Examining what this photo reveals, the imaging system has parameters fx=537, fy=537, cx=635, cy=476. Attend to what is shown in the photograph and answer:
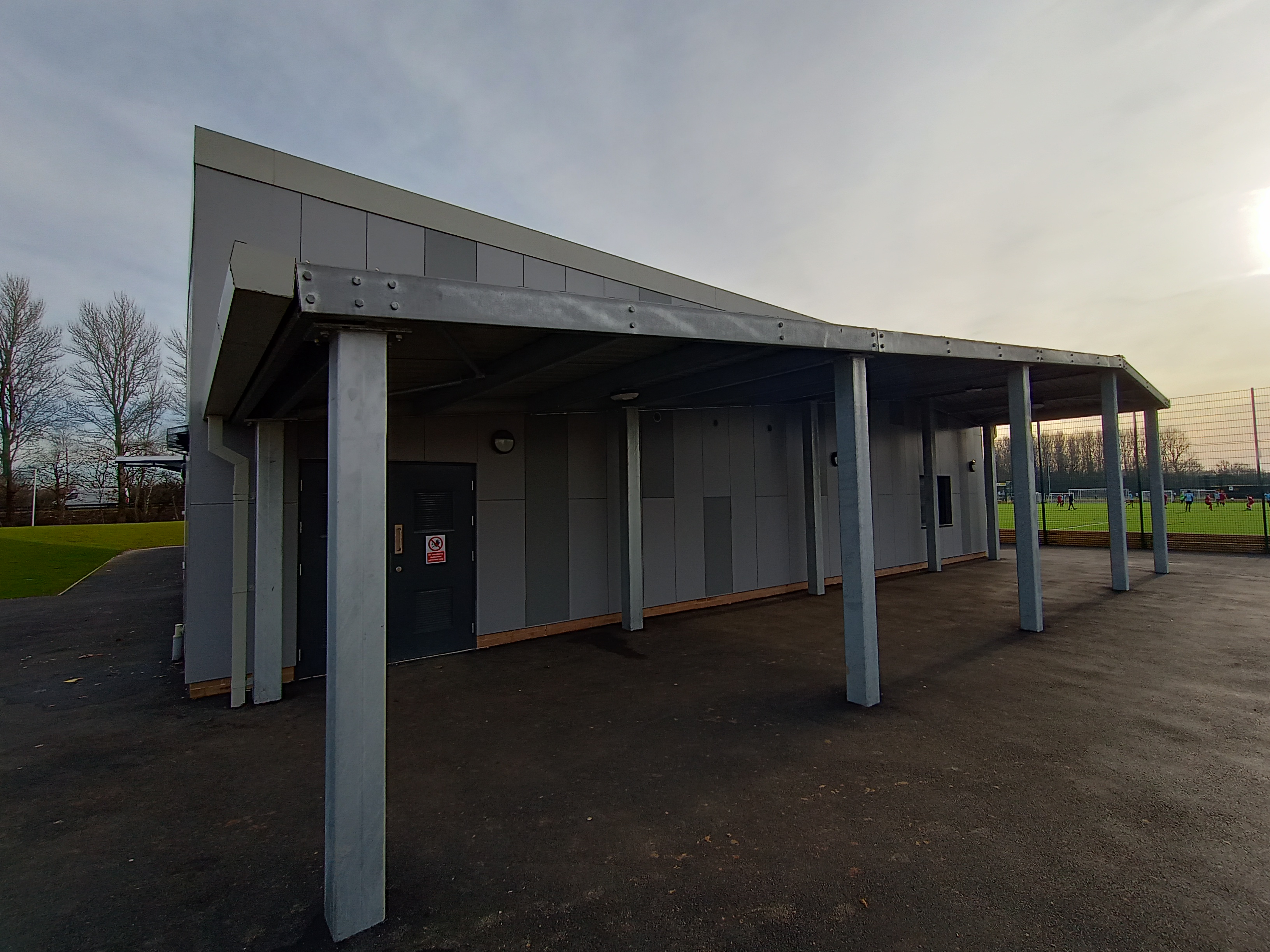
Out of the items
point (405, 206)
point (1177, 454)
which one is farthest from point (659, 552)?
point (1177, 454)

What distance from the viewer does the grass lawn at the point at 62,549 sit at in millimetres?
12430

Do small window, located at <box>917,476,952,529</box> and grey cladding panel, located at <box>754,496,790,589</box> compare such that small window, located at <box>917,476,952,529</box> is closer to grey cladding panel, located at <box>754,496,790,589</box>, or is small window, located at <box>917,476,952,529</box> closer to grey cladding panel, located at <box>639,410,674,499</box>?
grey cladding panel, located at <box>754,496,790,589</box>

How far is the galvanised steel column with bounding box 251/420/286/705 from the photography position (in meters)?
4.77

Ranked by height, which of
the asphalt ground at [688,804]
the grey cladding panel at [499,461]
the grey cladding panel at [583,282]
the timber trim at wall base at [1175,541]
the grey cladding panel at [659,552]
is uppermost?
the grey cladding panel at [583,282]

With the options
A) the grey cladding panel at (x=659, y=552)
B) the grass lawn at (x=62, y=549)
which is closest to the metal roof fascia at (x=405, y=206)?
the grey cladding panel at (x=659, y=552)

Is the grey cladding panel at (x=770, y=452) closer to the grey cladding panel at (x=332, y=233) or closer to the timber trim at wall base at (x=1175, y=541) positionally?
the grey cladding panel at (x=332, y=233)

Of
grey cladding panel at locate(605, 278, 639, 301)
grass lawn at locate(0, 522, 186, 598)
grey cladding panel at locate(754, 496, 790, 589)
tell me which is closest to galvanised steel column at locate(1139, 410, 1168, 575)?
grey cladding panel at locate(754, 496, 790, 589)

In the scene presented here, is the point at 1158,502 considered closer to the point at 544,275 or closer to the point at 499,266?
the point at 544,275

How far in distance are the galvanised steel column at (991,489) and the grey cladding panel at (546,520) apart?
11.7m

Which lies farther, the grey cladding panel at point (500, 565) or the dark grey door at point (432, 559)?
the grey cladding panel at point (500, 565)

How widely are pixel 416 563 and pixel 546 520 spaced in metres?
1.64

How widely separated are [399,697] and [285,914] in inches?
105

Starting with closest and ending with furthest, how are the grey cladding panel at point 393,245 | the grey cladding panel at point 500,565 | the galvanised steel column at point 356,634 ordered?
the galvanised steel column at point 356,634 → the grey cladding panel at point 393,245 → the grey cladding panel at point 500,565

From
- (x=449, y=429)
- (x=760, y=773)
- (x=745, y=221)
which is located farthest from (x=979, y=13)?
(x=760, y=773)
